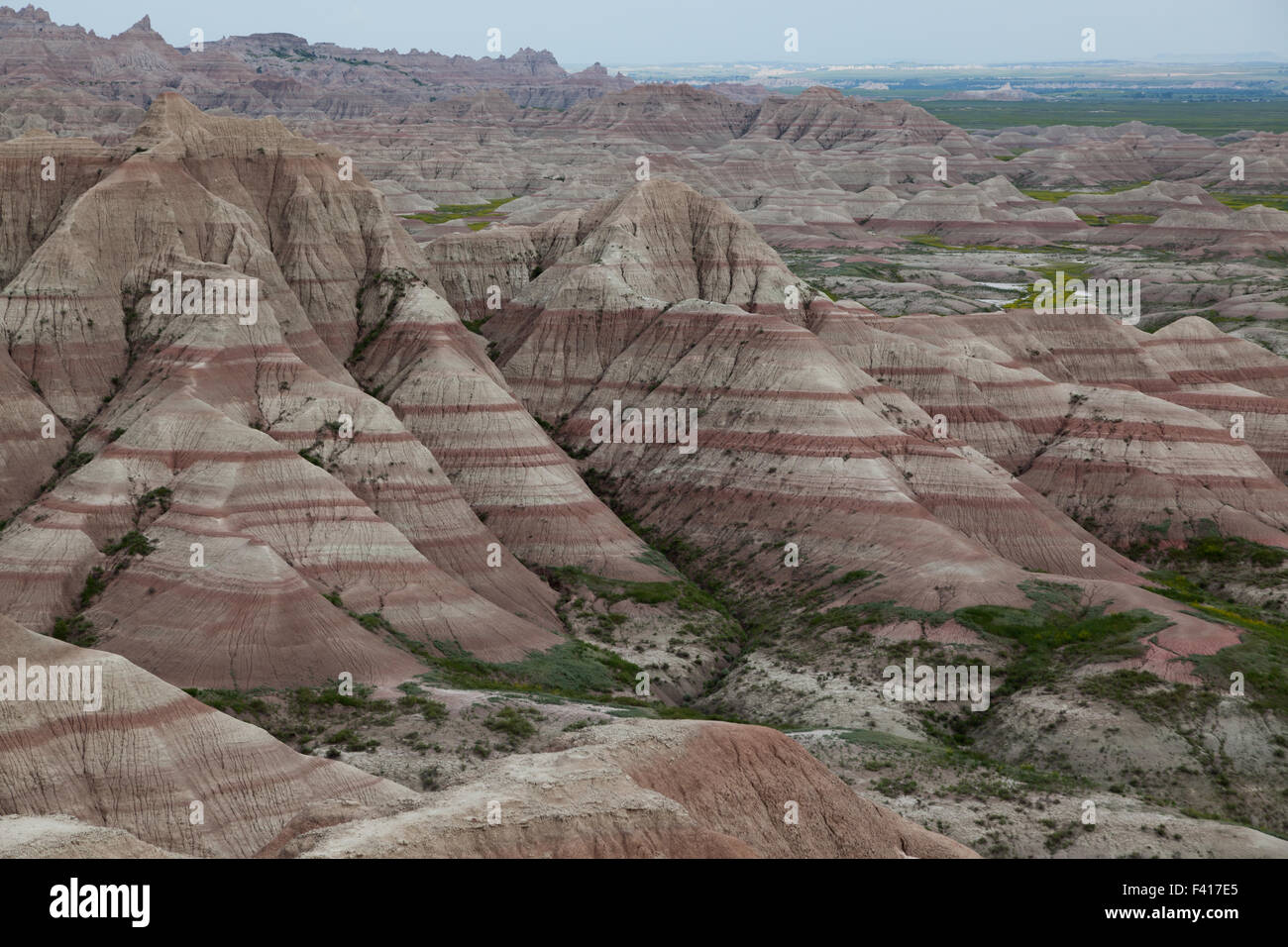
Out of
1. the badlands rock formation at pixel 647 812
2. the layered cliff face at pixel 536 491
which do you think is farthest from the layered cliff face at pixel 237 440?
the badlands rock formation at pixel 647 812

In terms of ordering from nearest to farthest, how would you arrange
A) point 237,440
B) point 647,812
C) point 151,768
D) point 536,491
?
point 647,812
point 151,768
point 237,440
point 536,491

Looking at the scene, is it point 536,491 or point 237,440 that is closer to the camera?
point 237,440

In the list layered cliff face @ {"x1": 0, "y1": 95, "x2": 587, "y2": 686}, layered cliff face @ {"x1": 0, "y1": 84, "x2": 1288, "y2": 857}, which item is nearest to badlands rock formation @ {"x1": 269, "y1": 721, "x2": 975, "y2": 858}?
layered cliff face @ {"x1": 0, "y1": 84, "x2": 1288, "y2": 857}

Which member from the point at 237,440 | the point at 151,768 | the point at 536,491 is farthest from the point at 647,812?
the point at 536,491

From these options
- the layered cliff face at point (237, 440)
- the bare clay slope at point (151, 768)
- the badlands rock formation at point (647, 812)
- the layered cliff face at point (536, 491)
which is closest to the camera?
the badlands rock formation at point (647, 812)

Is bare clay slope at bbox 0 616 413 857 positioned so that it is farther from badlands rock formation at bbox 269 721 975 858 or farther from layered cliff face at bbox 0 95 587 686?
layered cliff face at bbox 0 95 587 686

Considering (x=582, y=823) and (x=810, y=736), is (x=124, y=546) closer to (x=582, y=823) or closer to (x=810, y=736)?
(x=810, y=736)

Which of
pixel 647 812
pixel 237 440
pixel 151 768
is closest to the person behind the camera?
pixel 647 812

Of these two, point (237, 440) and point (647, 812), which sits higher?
point (237, 440)

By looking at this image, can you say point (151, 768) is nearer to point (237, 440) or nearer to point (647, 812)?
point (647, 812)

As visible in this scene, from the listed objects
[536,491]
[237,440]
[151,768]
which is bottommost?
[151,768]

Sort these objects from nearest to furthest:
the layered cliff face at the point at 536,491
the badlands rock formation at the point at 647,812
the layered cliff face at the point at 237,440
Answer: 1. the badlands rock formation at the point at 647,812
2. the layered cliff face at the point at 536,491
3. the layered cliff face at the point at 237,440

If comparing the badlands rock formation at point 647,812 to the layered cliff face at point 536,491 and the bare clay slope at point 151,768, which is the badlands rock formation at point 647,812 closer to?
the layered cliff face at point 536,491
